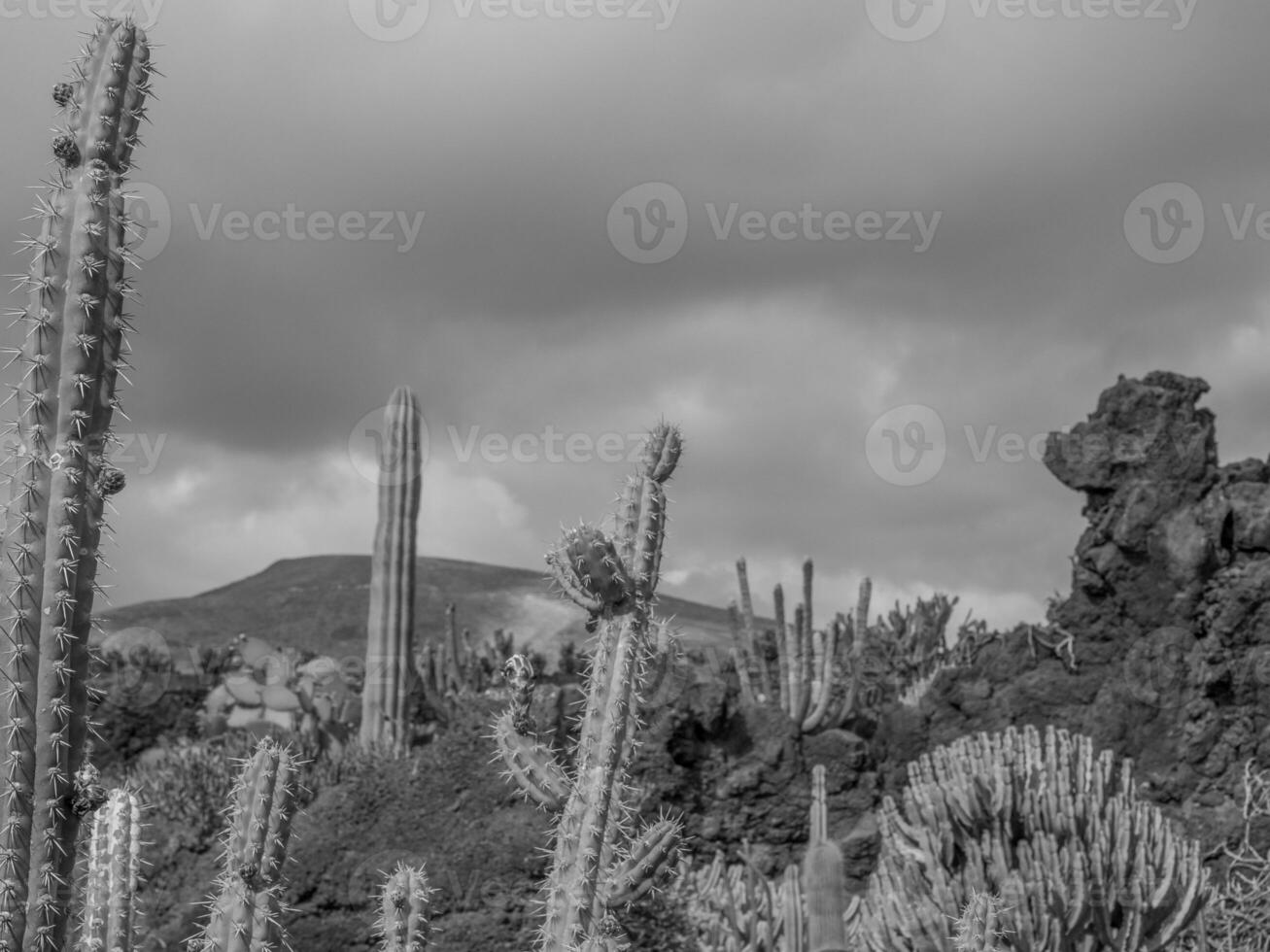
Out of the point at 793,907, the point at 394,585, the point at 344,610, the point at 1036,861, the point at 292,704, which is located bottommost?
the point at 793,907

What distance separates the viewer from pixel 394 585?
12.3 m

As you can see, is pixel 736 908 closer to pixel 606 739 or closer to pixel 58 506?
pixel 606 739

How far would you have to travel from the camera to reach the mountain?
32562 millimetres

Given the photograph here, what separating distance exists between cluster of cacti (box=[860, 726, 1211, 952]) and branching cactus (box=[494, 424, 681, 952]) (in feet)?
9.90

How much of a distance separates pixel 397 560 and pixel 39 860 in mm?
9989

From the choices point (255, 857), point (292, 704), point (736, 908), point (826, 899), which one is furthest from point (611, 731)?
point (292, 704)

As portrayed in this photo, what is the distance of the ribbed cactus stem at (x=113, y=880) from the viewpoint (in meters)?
2.92

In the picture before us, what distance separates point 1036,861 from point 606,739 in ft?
11.3

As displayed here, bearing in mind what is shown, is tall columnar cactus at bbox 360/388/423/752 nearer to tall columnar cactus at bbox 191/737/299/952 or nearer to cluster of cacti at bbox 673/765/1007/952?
cluster of cacti at bbox 673/765/1007/952

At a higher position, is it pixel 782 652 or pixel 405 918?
pixel 782 652

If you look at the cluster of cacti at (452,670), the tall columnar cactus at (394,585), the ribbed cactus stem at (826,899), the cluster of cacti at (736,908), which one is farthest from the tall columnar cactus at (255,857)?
the cluster of cacti at (452,670)

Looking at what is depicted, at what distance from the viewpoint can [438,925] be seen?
6961 mm

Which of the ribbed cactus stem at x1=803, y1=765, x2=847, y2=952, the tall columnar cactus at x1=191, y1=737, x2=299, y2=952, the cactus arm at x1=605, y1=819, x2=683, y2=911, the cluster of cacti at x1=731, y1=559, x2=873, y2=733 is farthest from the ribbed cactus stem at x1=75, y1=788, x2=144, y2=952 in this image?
the cluster of cacti at x1=731, y1=559, x2=873, y2=733

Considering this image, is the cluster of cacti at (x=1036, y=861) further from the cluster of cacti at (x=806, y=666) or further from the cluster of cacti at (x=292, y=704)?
the cluster of cacti at (x=292, y=704)
